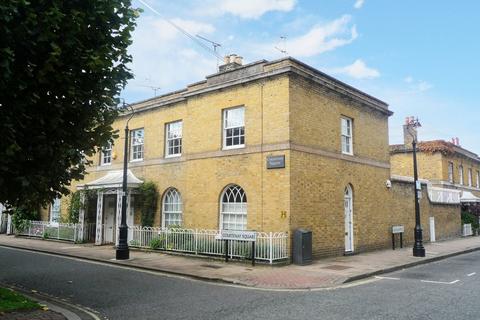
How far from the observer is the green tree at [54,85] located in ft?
21.6

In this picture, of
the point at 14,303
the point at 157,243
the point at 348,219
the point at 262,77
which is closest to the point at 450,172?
the point at 348,219

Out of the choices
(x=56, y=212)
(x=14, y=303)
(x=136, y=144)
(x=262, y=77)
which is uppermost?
(x=262, y=77)

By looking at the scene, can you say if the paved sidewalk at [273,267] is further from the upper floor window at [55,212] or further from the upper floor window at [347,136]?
the upper floor window at [55,212]

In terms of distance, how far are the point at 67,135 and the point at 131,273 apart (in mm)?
6413

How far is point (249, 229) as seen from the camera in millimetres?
15914

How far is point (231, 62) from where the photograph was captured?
19.1 m

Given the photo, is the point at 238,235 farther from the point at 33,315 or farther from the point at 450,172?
the point at 450,172

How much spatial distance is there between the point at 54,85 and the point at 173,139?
42.4 ft

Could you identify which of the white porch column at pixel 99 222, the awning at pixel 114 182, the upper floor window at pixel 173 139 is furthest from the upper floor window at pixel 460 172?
the white porch column at pixel 99 222

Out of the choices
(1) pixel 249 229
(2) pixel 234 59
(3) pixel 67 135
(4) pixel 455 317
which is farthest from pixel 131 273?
(2) pixel 234 59

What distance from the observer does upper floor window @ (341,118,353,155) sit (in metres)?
18.5

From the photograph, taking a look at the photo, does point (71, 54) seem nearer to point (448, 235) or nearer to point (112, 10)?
point (112, 10)

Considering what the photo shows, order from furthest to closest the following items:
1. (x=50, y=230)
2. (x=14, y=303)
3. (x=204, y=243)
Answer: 1. (x=50, y=230)
2. (x=204, y=243)
3. (x=14, y=303)

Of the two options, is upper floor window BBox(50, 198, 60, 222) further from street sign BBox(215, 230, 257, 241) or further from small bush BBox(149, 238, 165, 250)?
street sign BBox(215, 230, 257, 241)
